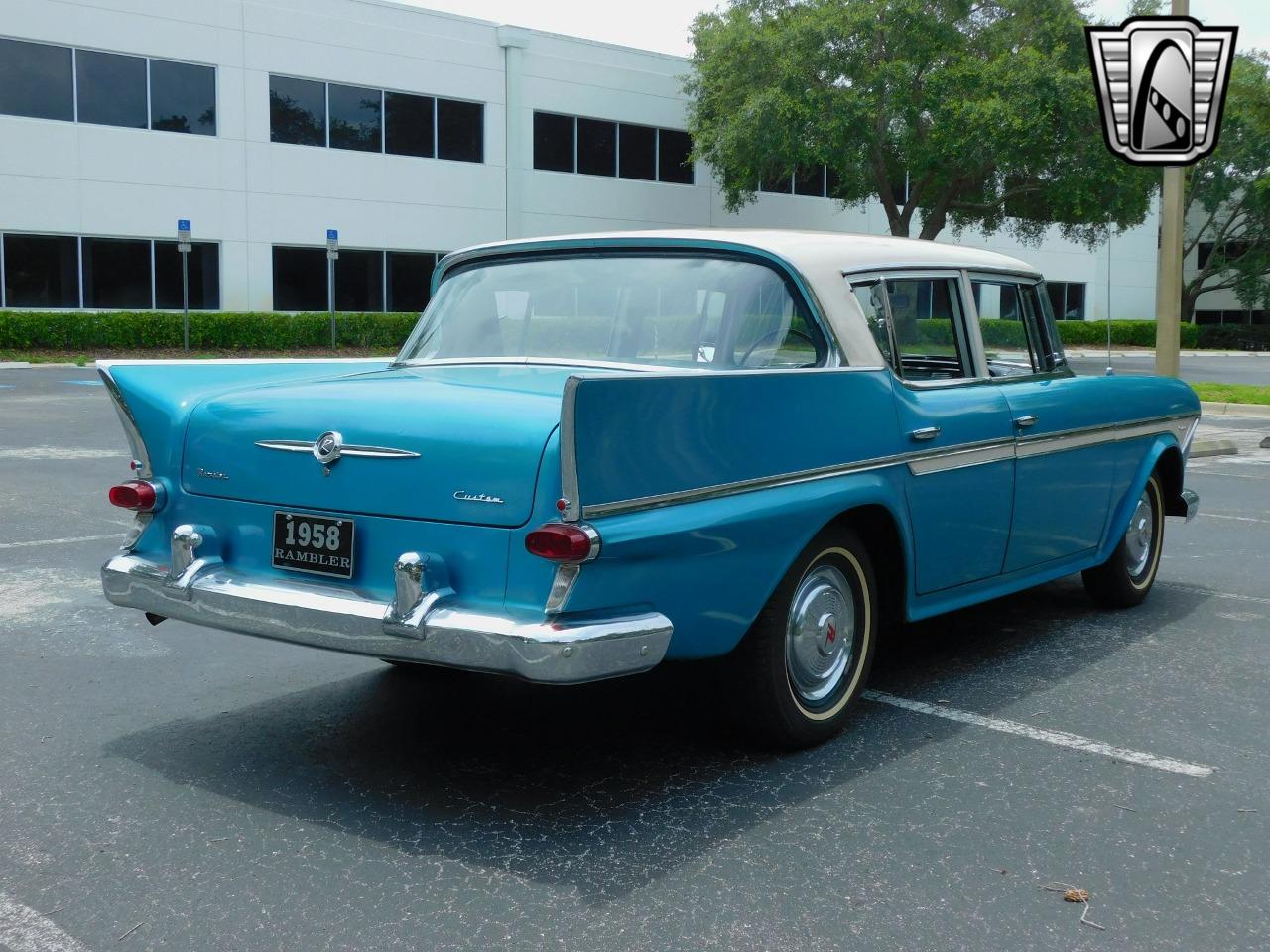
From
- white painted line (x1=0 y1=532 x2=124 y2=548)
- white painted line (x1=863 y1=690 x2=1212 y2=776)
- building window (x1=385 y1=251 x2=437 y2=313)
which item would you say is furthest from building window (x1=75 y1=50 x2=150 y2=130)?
white painted line (x1=863 y1=690 x2=1212 y2=776)

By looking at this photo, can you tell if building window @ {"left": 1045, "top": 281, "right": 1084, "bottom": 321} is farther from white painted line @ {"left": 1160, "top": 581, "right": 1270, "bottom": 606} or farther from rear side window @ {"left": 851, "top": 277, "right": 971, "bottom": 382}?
rear side window @ {"left": 851, "top": 277, "right": 971, "bottom": 382}

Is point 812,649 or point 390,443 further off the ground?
point 390,443

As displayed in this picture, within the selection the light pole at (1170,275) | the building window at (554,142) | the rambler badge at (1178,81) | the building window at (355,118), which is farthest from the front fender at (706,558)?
the building window at (554,142)

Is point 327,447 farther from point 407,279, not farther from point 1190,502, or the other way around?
point 407,279

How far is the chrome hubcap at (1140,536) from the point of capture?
264 inches

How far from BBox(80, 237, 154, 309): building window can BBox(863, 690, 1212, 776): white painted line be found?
2761 cm

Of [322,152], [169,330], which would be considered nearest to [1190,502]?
[169,330]

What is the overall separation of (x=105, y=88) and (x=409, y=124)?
735 centimetres

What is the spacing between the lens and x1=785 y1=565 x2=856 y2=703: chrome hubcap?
175 inches

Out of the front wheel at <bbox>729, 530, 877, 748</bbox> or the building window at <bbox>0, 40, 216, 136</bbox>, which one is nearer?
the front wheel at <bbox>729, 530, 877, 748</bbox>

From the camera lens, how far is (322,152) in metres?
32.0

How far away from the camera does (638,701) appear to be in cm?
513

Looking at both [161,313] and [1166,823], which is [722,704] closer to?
[1166,823]

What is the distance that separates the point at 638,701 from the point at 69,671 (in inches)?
90.1
